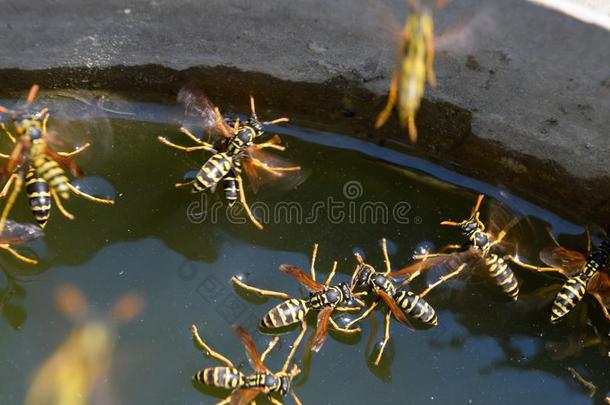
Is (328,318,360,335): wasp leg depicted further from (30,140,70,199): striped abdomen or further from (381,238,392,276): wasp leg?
(30,140,70,199): striped abdomen

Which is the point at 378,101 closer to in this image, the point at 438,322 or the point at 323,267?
the point at 323,267

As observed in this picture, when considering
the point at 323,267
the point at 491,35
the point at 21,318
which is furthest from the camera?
the point at 323,267

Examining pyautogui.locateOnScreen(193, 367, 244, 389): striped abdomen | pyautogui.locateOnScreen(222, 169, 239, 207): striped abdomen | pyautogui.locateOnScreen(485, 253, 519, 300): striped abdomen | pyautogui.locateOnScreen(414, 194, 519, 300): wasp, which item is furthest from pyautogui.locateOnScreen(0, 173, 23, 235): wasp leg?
pyautogui.locateOnScreen(485, 253, 519, 300): striped abdomen

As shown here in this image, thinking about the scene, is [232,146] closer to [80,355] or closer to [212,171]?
[212,171]

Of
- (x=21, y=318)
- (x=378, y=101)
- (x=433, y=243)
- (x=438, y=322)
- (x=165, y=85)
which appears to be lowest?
(x=21, y=318)

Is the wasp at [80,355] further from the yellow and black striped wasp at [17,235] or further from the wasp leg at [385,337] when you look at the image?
the wasp leg at [385,337]

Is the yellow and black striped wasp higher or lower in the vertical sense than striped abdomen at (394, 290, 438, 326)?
lower

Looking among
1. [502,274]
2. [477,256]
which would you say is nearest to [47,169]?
[477,256]

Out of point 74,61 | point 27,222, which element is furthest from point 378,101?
point 27,222
